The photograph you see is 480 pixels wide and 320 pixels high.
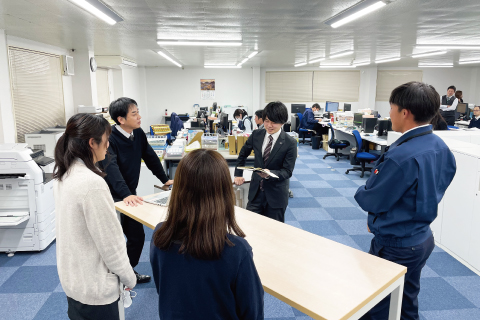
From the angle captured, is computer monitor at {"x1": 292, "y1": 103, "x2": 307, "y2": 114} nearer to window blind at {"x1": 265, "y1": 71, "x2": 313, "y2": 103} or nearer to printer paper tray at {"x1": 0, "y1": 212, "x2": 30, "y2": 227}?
window blind at {"x1": 265, "y1": 71, "x2": 313, "y2": 103}

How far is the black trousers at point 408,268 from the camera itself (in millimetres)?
1841

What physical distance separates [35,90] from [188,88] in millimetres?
7638

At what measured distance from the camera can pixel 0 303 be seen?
278cm

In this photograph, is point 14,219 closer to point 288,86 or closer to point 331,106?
point 331,106

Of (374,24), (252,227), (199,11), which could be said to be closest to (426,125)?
(252,227)

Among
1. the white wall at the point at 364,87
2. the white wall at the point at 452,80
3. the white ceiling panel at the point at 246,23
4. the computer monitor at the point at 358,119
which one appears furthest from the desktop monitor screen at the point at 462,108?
the white ceiling panel at the point at 246,23

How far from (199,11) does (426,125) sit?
287cm

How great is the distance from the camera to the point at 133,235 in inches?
109

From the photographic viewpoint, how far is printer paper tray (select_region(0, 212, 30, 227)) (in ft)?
→ 10.8

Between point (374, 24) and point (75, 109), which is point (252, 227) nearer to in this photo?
point (374, 24)

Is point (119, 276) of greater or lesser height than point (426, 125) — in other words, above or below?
below

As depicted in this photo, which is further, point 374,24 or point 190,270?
point 374,24

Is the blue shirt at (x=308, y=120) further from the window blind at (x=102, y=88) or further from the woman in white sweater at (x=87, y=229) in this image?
the woman in white sweater at (x=87, y=229)

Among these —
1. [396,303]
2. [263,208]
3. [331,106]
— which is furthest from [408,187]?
[331,106]
